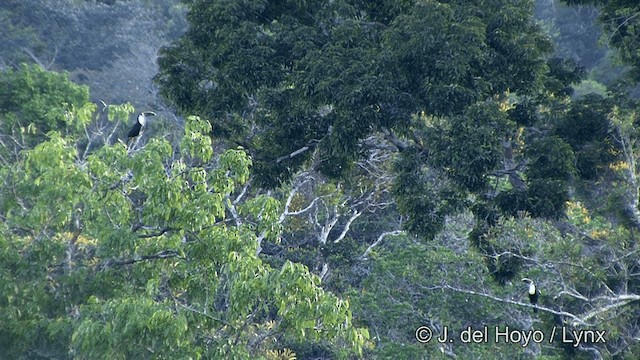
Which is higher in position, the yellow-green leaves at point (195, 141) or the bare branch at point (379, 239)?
the yellow-green leaves at point (195, 141)

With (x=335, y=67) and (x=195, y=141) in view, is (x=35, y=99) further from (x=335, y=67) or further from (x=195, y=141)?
(x=195, y=141)

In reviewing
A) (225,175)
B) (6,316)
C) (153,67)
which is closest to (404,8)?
(225,175)

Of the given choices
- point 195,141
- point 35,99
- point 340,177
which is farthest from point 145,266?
point 35,99

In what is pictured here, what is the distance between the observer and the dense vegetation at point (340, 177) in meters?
8.44

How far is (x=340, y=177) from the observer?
12688 millimetres

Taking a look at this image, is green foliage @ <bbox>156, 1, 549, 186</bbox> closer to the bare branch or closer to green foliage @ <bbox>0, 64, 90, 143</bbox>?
the bare branch

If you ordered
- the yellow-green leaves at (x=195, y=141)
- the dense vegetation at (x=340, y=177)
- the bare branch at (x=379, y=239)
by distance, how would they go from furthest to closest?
the bare branch at (x=379, y=239) → the yellow-green leaves at (x=195, y=141) → the dense vegetation at (x=340, y=177)

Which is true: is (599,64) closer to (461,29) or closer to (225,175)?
(461,29)

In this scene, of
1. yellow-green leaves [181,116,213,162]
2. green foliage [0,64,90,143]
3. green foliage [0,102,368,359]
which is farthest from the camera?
green foliage [0,64,90,143]

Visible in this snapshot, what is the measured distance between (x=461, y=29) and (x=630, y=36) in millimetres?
2018

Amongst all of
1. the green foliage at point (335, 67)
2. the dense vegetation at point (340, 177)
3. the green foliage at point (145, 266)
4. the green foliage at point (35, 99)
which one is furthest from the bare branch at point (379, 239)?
the green foliage at point (145, 266)

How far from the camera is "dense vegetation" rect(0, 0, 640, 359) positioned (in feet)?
27.7

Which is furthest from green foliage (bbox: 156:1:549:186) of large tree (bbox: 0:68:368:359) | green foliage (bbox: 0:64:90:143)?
green foliage (bbox: 0:64:90:143)

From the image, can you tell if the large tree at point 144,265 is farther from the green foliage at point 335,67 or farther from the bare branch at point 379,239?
the bare branch at point 379,239
